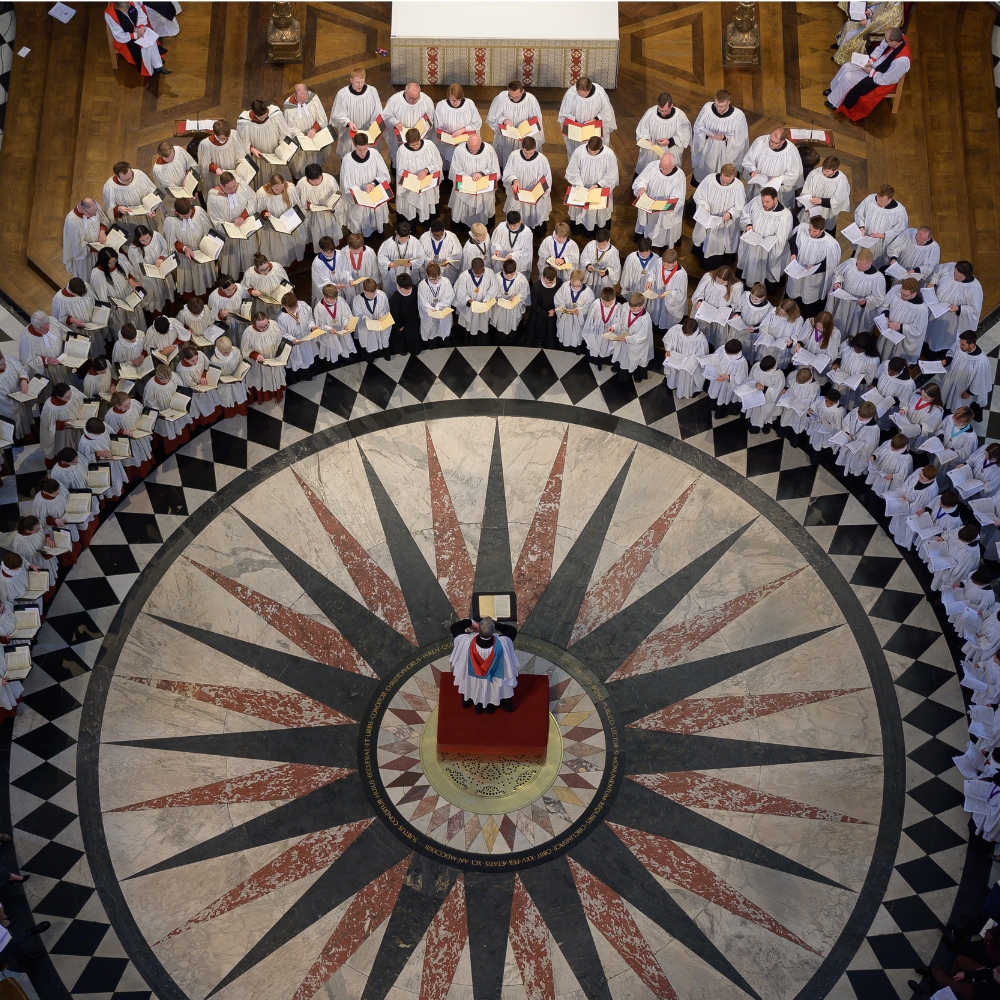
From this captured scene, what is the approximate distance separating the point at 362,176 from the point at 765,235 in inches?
214

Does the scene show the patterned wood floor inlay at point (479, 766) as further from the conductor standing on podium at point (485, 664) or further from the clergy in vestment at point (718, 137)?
the clergy in vestment at point (718, 137)

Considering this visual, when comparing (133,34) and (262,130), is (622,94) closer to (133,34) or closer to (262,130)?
(262,130)

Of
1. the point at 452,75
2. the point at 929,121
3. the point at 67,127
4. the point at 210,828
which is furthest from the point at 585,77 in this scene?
the point at 210,828

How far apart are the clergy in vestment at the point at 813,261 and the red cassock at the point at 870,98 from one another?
9.76 ft

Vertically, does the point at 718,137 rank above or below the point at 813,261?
above

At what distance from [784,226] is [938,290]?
215cm

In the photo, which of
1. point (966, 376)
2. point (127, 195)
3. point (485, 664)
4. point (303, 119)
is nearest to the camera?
point (485, 664)

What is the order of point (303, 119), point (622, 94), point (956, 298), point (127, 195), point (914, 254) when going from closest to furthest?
point (956, 298) < point (127, 195) < point (914, 254) < point (303, 119) < point (622, 94)

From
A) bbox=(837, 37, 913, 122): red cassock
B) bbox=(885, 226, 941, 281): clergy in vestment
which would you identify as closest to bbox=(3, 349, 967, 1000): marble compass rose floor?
bbox=(885, 226, 941, 281): clergy in vestment

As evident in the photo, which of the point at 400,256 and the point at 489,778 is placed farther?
the point at 400,256

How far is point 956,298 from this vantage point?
60.5 feet

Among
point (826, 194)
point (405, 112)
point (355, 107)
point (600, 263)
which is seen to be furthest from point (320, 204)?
point (826, 194)

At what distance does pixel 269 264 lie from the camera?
18.5 m

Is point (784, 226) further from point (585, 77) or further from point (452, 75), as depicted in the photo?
point (452, 75)
